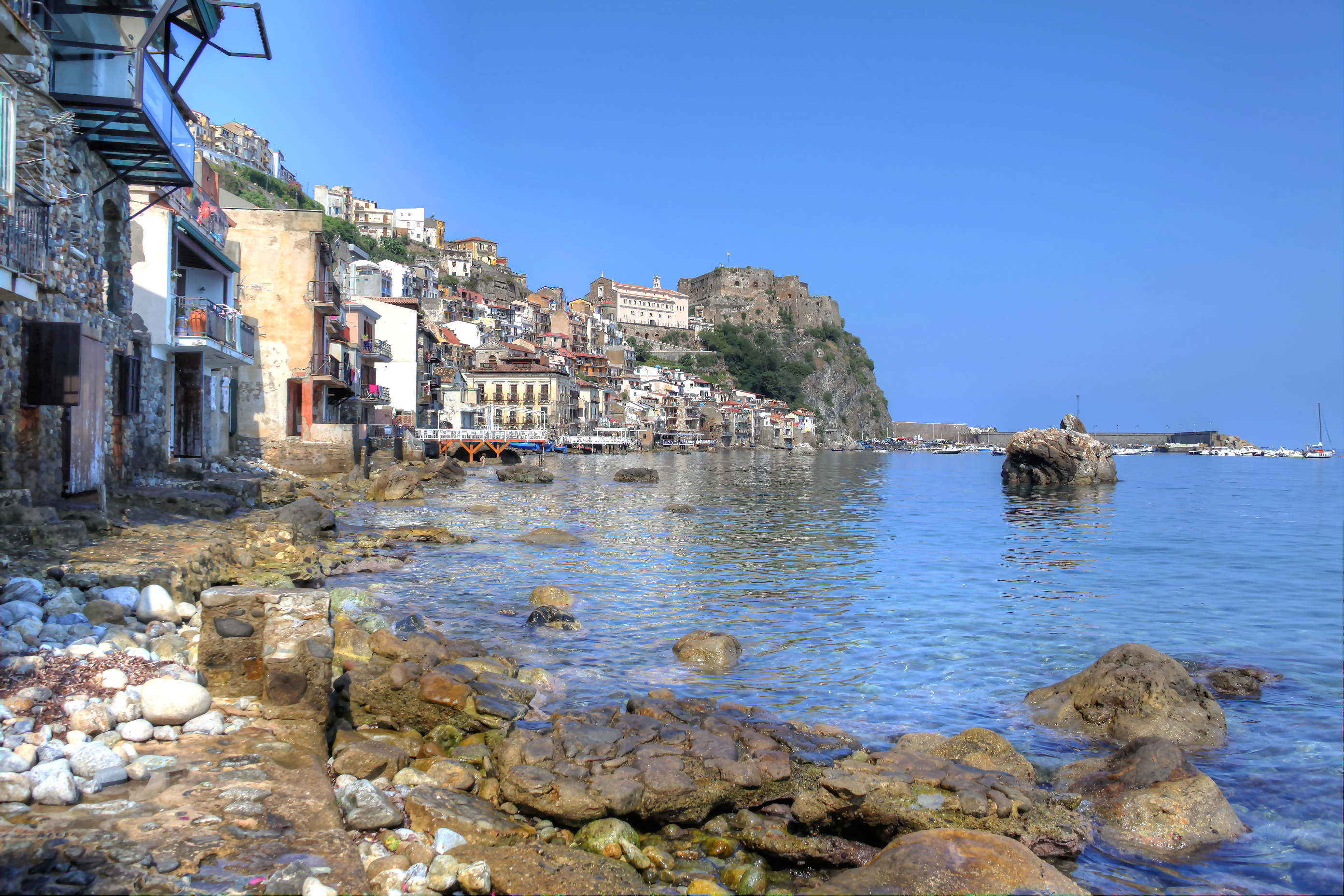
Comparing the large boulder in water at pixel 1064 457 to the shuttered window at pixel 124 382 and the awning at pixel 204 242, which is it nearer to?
the awning at pixel 204 242

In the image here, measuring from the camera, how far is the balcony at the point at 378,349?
50531 millimetres

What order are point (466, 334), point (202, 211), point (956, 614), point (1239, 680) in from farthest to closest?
point (466, 334)
point (202, 211)
point (956, 614)
point (1239, 680)

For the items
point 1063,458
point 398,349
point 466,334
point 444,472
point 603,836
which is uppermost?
point 466,334

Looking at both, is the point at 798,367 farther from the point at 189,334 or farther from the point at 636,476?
the point at 189,334

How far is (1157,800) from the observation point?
659 cm

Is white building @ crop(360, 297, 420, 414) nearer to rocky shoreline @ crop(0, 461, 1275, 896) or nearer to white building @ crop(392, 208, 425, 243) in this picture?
rocky shoreline @ crop(0, 461, 1275, 896)

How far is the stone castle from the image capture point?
18925cm

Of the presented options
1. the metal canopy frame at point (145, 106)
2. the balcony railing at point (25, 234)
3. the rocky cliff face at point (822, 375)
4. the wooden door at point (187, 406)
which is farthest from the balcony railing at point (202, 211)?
the rocky cliff face at point (822, 375)

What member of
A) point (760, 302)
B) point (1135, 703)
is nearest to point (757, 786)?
point (1135, 703)

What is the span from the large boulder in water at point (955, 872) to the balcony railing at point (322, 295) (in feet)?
117

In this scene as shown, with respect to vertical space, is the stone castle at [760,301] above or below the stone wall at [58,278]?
above

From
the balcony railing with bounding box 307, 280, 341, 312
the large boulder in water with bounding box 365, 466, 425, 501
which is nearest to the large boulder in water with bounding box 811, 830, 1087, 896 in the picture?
the large boulder in water with bounding box 365, 466, 425, 501

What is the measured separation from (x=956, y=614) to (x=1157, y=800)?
8116 mm

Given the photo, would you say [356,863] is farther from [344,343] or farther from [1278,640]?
[344,343]
